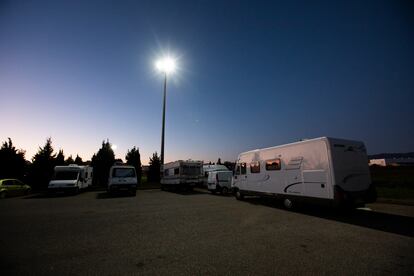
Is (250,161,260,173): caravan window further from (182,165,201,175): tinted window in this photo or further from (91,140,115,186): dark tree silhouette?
(91,140,115,186): dark tree silhouette

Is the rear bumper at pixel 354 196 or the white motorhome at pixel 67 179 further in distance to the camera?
the white motorhome at pixel 67 179

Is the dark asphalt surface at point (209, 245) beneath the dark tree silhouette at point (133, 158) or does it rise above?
beneath

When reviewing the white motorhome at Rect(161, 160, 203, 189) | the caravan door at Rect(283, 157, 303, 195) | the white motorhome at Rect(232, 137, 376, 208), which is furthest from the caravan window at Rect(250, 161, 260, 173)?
the white motorhome at Rect(161, 160, 203, 189)

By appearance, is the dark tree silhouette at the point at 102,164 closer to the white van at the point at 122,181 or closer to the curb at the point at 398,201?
the white van at the point at 122,181

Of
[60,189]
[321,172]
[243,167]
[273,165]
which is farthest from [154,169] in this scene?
[321,172]

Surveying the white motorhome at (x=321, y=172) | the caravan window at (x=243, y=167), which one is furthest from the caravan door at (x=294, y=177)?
the caravan window at (x=243, y=167)

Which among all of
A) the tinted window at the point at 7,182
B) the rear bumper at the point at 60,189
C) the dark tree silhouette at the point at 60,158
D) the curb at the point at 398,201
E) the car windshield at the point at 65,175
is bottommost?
the curb at the point at 398,201

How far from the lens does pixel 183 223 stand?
766 centimetres

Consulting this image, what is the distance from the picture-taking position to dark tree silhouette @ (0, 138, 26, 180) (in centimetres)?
2556

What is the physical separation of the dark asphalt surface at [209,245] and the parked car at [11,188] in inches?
465

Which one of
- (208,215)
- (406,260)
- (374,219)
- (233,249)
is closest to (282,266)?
(233,249)

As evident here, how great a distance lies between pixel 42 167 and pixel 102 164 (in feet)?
29.3

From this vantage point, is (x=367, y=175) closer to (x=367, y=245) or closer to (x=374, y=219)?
(x=374, y=219)

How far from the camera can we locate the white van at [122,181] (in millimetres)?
17178
